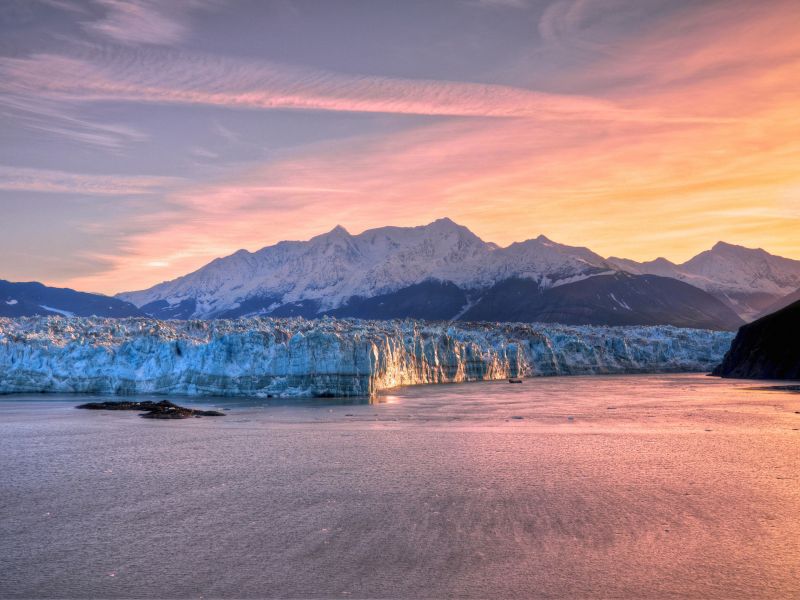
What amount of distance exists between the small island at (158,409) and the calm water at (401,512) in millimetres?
7831

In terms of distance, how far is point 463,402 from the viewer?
186ft

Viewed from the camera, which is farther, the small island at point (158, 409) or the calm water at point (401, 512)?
the small island at point (158, 409)

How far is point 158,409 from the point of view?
4756 cm

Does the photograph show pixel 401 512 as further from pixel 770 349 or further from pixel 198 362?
pixel 770 349

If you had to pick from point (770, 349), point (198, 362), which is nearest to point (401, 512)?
point (198, 362)

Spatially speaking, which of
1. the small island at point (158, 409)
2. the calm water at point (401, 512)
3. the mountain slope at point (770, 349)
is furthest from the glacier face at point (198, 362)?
the mountain slope at point (770, 349)

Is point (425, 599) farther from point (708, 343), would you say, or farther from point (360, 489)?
point (708, 343)

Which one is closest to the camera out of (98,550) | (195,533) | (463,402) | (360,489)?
(98,550)

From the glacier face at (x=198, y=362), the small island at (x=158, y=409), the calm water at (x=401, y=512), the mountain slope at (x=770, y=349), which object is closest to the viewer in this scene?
the calm water at (x=401, y=512)

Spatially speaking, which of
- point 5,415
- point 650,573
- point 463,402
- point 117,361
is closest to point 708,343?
point 463,402

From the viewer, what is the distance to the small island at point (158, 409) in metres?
45.0

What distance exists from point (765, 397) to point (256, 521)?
52.6 metres

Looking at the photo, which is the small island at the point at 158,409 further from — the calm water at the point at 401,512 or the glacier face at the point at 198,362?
the glacier face at the point at 198,362

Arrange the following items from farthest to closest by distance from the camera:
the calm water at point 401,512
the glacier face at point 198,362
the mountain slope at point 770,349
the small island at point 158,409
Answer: the mountain slope at point 770,349
the glacier face at point 198,362
the small island at point 158,409
the calm water at point 401,512
